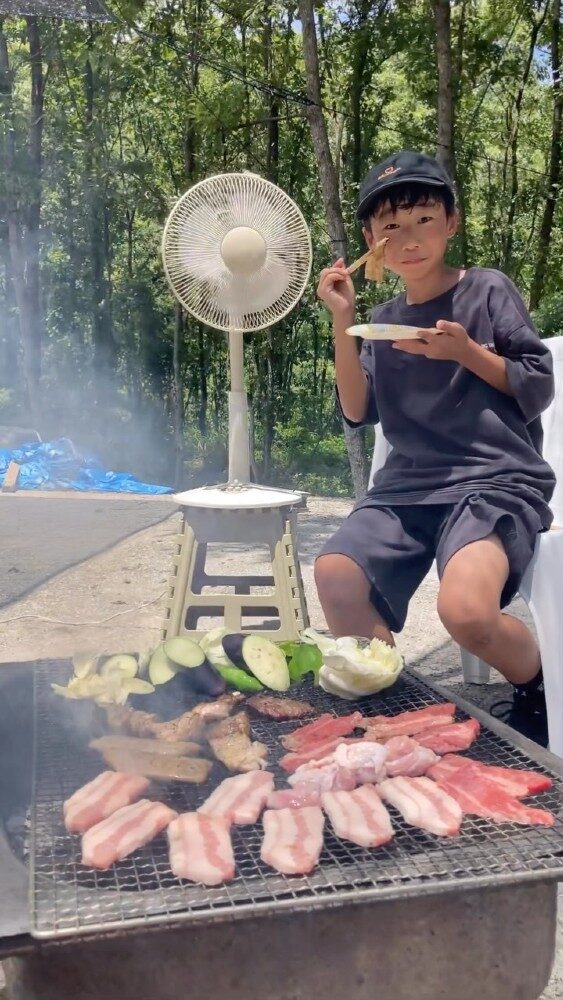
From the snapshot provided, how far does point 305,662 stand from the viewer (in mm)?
2354

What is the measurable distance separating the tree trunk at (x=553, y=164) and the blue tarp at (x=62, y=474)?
6910 mm

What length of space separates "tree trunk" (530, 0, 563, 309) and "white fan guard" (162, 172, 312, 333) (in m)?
9.48

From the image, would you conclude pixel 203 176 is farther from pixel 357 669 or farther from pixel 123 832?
pixel 123 832

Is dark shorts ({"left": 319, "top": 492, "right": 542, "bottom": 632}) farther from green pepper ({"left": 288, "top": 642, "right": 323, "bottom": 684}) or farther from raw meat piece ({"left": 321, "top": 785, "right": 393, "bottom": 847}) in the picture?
raw meat piece ({"left": 321, "top": 785, "right": 393, "bottom": 847})

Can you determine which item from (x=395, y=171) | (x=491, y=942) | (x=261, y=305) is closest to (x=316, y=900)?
(x=491, y=942)

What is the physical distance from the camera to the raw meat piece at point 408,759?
179 cm

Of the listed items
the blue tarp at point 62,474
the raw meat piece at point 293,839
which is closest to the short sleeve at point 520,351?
the raw meat piece at point 293,839

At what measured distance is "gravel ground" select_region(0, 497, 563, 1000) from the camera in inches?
166

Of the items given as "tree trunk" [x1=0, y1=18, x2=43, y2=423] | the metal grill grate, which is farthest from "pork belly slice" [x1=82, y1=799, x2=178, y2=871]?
"tree trunk" [x1=0, y1=18, x2=43, y2=423]

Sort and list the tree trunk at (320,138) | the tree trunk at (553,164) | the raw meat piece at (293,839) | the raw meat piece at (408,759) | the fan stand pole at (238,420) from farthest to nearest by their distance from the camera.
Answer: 1. the tree trunk at (553,164)
2. the tree trunk at (320,138)
3. the fan stand pole at (238,420)
4. the raw meat piece at (408,759)
5. the raw meat piece at (293,839)

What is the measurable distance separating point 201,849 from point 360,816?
0.32 meters

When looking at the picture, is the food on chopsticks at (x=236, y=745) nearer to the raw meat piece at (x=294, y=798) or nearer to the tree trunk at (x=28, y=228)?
the raw meat piece at (x=294, y=798)

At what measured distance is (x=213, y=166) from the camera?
1273 centimetres

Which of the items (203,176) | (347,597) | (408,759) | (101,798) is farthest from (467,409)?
(203,176)
